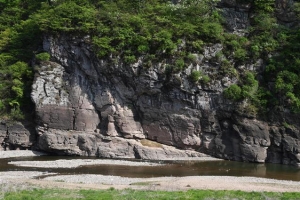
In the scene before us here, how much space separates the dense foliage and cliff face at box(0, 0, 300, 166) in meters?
1.00

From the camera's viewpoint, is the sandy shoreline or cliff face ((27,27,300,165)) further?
cliff face ((27,27,300,165))

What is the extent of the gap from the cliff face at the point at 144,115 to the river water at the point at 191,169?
2.63 metres

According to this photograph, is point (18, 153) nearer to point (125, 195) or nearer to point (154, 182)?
point (154, 182)

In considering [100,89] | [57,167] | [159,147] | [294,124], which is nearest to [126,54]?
[100,89]

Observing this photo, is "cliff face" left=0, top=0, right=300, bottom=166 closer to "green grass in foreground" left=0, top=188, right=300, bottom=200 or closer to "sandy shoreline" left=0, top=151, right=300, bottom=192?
"sandy shoreline" left=0, top=151, right=300, bottom=192

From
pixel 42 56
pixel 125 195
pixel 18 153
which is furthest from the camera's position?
pixel 42 56

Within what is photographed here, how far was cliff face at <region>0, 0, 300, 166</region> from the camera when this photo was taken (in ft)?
135

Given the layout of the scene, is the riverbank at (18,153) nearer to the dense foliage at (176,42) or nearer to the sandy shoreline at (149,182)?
the dense foliage at (176,42)

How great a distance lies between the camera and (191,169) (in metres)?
36.0

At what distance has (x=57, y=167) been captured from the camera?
3500 centimetres

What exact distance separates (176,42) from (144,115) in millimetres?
9503

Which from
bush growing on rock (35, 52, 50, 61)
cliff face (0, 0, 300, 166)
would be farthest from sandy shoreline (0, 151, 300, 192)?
bush growing on rock (35, 52, 50, 61)

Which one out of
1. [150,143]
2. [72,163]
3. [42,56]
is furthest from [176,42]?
[72,163]

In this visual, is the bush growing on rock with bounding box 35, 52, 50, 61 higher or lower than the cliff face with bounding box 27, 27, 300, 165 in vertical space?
Result: higher
